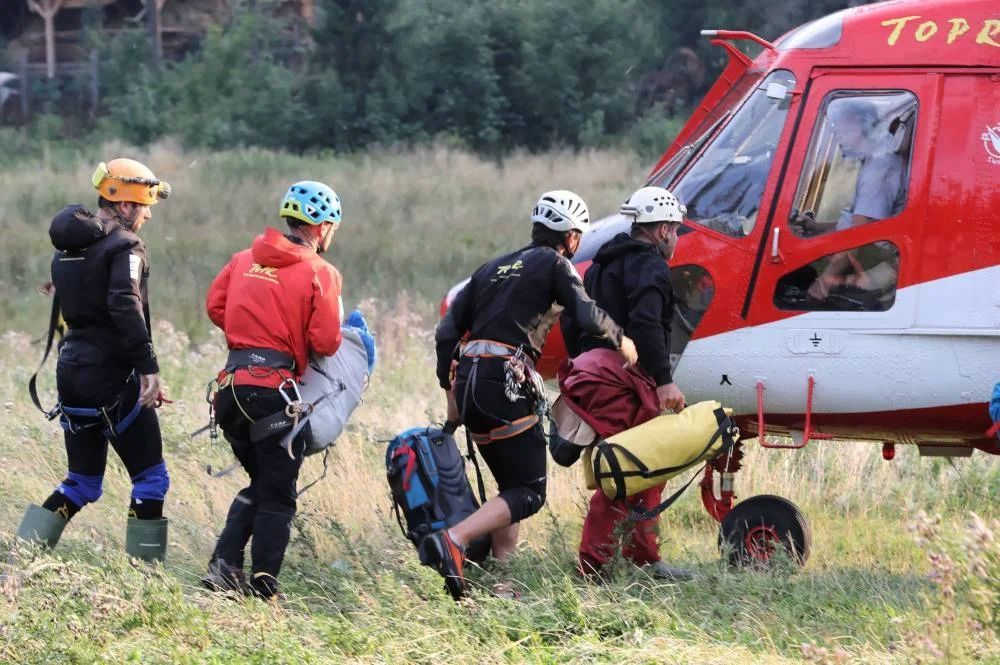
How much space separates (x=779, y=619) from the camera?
612cm

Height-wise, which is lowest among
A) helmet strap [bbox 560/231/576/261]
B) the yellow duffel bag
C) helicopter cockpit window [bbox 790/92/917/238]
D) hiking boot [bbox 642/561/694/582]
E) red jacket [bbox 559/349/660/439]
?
hiking boot [bbox 642/561/694/582]

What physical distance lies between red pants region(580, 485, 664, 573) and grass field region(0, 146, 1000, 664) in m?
Answer: 0.15

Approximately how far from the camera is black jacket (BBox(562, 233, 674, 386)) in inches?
262

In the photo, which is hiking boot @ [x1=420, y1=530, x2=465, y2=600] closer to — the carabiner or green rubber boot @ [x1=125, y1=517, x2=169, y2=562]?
the carabiner

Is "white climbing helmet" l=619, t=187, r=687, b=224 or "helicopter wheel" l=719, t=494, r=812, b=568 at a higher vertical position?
"white climbing helmet" l=619, t=187, r=687, b=224

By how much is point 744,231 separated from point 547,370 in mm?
1325

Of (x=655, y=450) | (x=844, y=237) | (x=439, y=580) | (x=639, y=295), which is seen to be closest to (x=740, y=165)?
(x=844, y=237)

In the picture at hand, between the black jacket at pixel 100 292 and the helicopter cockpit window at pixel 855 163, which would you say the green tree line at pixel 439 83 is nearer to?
the helicopter cockpit window at pixel 855 163

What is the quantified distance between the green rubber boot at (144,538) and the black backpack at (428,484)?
4.02 ft

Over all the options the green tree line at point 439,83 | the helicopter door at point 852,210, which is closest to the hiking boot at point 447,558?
the helicopter door at point 852,210

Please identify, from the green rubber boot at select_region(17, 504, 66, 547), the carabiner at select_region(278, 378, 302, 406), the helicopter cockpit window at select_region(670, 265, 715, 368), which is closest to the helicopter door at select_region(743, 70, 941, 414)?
the helicopter cockpit window at select_region(670, 265, 715, 368)

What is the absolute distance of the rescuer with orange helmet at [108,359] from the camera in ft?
22.1

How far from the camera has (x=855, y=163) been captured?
705cm

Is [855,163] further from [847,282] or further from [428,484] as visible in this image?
[428,484]
